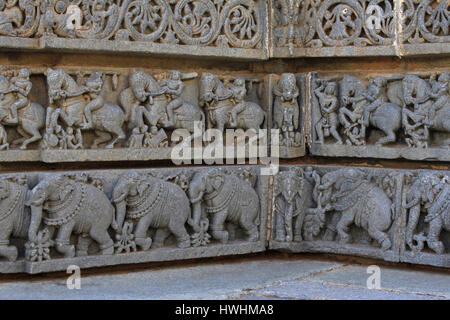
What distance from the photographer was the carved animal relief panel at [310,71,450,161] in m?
6.67

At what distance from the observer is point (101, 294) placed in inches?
225

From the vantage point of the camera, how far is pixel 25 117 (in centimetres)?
620

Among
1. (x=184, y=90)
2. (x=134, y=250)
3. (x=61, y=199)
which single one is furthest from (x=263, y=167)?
(x=61, y=199)

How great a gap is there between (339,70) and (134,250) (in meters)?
2.49

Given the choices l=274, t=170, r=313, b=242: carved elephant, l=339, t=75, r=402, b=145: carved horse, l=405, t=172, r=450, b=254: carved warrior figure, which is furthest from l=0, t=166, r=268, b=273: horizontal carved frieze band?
l=405, t=172, r=450, b=254: carved warrior figure

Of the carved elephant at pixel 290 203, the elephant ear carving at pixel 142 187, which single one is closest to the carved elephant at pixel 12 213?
the elephant ear carving at pixel 142 187

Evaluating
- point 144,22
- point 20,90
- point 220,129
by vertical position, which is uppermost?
point 144,22

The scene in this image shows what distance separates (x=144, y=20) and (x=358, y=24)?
188 centimetres

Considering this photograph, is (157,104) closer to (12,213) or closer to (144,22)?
(144,22)

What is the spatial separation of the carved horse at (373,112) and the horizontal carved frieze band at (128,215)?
0.99 meters

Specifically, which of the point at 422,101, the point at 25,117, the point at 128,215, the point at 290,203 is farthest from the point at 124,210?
the point at 422,101

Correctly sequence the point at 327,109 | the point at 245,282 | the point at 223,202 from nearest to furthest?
1. the point at 245,282
2. the point at 223,202
3. the point at 327,109

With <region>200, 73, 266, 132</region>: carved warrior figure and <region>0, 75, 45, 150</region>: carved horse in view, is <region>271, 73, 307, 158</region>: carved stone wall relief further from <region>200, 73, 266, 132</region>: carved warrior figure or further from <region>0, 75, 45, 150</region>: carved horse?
<region>0, 75, 45, 150</region>: carved horse

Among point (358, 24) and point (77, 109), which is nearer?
point (77, 109)
